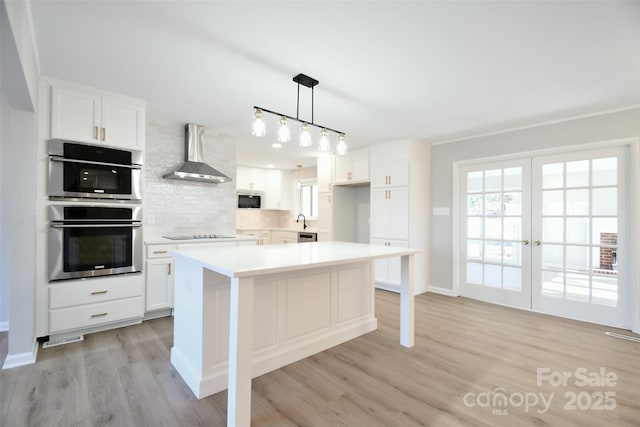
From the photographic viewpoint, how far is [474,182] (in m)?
4.23

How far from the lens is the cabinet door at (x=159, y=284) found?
308 centimetres

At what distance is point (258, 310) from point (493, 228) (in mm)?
3437

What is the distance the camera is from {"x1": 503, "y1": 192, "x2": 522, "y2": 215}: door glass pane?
3.82 meters

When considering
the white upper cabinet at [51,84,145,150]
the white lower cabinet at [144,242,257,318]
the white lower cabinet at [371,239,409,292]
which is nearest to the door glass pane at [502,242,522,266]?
the white lower cabinet at [371,239,409,292]

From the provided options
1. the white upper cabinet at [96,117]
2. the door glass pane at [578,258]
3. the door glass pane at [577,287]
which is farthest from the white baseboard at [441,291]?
the white upper cabinet at [96,117]

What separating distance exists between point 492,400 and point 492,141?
325cm

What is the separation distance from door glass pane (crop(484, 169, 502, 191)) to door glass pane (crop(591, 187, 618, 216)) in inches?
37.4

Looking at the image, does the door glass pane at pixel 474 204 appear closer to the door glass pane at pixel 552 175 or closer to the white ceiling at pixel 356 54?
the door glass pane at pixel 552 175

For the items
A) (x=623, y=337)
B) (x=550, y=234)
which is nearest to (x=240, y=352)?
(x=623, y=337)

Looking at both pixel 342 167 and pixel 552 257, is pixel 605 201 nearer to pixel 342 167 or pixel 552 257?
pixel 552 257

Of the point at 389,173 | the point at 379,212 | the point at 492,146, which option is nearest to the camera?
the point at 492,146

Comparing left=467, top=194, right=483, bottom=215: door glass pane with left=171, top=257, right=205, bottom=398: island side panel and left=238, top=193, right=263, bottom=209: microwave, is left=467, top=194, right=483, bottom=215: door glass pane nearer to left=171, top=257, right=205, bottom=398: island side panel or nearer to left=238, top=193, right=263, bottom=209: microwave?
left=171, top=257, right=205, bottom=398: island side panel

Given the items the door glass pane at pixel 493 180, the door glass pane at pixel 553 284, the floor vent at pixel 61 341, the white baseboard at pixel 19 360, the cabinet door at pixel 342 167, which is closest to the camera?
the white baseboard at pixel 19 360

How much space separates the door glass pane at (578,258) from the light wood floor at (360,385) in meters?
0.76
